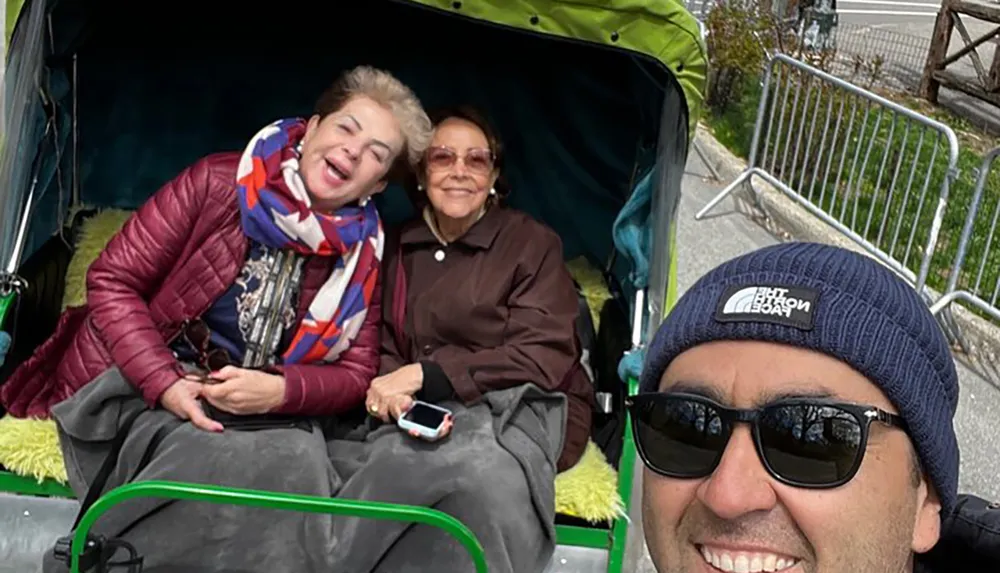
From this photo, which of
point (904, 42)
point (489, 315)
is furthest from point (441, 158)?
point (904, 42)

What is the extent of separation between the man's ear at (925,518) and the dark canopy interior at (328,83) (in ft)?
8.07

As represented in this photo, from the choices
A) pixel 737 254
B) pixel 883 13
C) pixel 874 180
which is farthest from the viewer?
pixel 883 13

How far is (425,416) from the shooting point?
2.71 metres

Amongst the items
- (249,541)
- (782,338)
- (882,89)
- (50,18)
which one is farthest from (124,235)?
(882,89)

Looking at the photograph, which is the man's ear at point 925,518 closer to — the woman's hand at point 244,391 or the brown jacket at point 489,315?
the brown jacket at point 489,315

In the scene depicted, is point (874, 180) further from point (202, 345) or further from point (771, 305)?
point (771, 305)

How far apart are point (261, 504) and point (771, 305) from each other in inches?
51.8

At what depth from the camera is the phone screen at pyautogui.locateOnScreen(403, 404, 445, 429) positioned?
8.79 feet

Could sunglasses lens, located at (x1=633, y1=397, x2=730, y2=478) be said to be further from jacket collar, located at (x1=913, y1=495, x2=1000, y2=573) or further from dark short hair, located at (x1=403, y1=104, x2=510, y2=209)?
dark short hair, located at (x1=403, y1=104, x2=510, y2=209)

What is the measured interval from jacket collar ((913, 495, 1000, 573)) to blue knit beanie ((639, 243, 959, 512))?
255 millimetres

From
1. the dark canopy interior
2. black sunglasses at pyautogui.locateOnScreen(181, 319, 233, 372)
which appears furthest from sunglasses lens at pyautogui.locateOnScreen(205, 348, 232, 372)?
the dark canopy interior

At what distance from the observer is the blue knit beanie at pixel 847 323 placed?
1.18 m

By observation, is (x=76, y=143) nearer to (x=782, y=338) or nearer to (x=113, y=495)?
(x=113, y=495)

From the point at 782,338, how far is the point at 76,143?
3.31 metres
